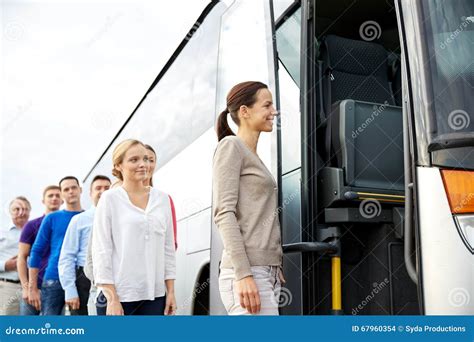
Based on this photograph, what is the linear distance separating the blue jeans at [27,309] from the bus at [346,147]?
111 cm

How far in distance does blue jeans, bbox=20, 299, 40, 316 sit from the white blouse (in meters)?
2.14

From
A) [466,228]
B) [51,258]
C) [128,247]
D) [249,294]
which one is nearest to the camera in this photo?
[466,228]

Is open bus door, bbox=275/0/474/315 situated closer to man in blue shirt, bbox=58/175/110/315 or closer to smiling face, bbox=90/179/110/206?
man in blue shirt, bbox=58/175/110/315

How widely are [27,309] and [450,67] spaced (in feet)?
12.1

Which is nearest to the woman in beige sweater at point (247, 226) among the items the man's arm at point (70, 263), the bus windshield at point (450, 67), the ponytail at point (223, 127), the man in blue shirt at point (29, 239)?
the ponytail at point (223, 127)

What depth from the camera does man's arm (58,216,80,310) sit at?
14.1ft

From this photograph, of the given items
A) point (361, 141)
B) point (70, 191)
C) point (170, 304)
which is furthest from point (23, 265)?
point (361, 141)

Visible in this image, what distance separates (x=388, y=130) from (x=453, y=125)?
1226mm

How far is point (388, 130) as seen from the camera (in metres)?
3.88

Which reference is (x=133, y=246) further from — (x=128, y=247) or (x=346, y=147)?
(x=346, y=147)

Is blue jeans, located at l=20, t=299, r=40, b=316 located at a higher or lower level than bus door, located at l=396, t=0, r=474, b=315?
lower

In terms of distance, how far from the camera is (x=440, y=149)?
2.60 metres

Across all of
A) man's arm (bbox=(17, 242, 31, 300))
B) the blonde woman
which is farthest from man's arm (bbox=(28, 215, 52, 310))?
the blonde woman
